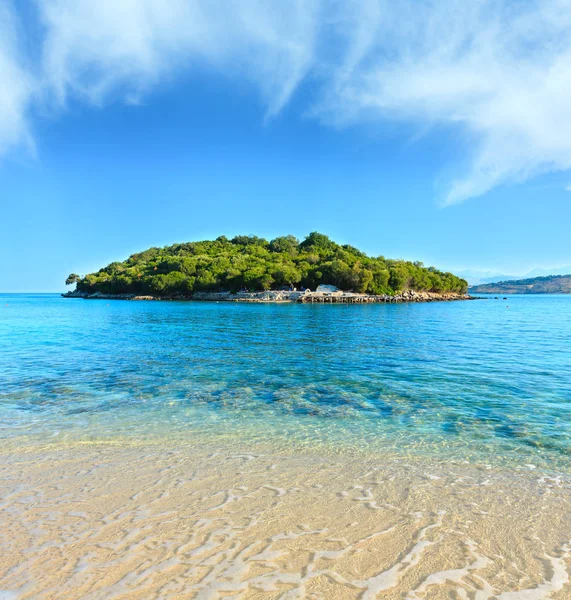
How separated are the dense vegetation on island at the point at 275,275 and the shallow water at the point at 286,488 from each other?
88120 mm

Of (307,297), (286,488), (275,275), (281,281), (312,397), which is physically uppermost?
(275,275)

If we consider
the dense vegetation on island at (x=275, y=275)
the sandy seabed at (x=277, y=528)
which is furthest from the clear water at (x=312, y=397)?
the dense vegetation on island at (x=275, y=275)

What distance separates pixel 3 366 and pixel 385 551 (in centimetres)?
1639

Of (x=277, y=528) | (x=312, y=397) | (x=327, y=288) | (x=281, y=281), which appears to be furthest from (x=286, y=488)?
(x=281, y=281)

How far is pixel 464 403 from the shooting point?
980 centimetres

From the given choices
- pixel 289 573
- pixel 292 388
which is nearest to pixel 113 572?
pixel 289 573

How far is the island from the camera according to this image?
98.1m

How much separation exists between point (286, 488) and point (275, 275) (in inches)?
3791

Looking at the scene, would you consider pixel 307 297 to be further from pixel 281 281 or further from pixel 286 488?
pixel 286 488

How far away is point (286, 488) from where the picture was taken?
208 inches

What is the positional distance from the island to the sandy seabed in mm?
83888

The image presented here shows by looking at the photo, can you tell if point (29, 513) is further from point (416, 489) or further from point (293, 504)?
point (416, 489)

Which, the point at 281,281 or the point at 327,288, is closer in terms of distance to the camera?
the point at 327,288

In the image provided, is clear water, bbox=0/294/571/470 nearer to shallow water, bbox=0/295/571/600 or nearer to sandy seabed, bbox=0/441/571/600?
shallow water, bbox=0/295/571/600
